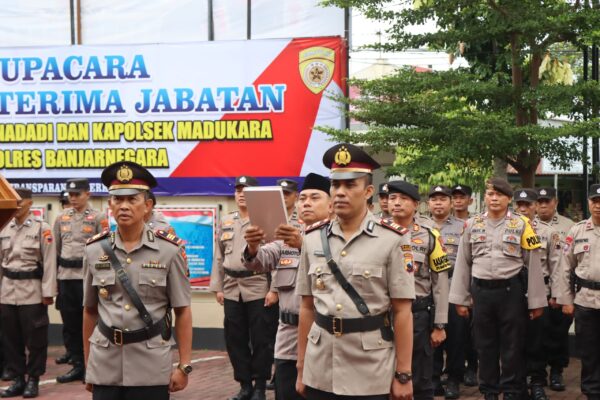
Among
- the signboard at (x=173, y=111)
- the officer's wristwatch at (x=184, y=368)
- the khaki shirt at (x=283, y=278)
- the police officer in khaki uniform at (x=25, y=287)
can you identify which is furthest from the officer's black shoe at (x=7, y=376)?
the officer's wristwatch at (x=184, y=368)

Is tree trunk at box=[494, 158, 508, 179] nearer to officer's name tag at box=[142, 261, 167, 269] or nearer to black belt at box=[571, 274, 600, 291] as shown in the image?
black belt at box=[571, 274, 600, 291]

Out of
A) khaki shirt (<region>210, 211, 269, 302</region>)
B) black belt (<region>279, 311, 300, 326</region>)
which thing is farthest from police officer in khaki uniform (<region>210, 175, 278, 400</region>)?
black belt (<region>279, 311, 300, 326</region>)

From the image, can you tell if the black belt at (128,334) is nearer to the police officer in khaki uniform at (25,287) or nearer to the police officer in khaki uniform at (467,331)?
the police officer in khaki uniform at (25,287)

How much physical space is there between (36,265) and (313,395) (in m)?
5.90

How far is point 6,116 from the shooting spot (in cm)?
1386

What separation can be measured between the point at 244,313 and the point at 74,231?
102 inches

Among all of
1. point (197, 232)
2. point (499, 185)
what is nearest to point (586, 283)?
point (499, 185)

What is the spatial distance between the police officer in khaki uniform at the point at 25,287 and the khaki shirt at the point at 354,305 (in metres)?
5.68

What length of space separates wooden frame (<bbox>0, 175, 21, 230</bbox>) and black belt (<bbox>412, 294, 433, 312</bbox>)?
5218 mm

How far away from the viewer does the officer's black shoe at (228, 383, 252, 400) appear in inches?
396

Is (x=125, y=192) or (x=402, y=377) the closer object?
(x=402, y=377)

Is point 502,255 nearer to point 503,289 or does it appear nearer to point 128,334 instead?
point 503,289

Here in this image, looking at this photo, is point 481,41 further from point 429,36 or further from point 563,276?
point 563,276

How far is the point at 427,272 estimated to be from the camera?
872cm
